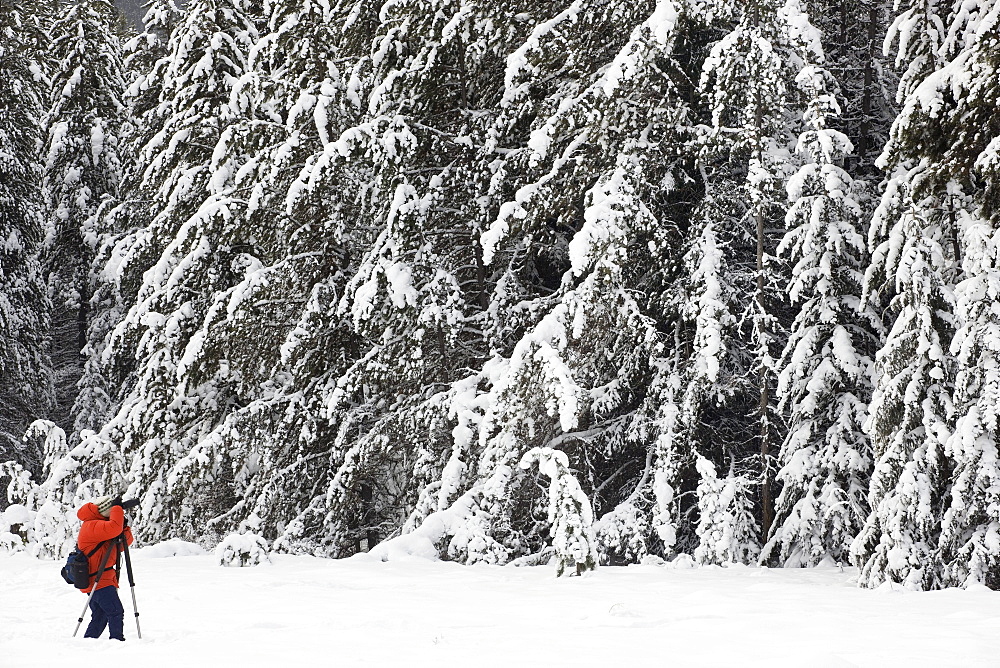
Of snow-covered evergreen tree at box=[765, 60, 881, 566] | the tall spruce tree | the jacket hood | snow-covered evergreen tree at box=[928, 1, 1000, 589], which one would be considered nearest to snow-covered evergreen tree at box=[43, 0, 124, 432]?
the jacket hood

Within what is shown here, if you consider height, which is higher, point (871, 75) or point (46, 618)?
point (871, 75)

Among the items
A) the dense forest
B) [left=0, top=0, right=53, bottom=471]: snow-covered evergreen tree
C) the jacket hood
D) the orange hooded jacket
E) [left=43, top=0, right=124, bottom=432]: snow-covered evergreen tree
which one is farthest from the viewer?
[left=43, top=0, right=124, bottom=432]: snow-covered evergreen tree

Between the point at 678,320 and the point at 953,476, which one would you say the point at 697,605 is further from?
the point at 678,320

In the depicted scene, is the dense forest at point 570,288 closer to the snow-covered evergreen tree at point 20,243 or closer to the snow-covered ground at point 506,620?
the snow-covered ground at point 506,620

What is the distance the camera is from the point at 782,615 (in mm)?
8133

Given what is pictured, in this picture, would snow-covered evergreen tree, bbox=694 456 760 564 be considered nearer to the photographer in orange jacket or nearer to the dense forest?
the dense forest

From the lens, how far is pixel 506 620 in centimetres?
852

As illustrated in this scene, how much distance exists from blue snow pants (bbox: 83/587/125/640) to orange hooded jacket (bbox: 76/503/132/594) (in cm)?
8

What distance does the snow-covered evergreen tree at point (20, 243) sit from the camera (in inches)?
842

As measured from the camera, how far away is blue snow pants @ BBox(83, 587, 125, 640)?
8.14 metres

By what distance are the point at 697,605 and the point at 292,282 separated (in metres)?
9.79

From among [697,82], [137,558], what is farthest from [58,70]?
[697,82]

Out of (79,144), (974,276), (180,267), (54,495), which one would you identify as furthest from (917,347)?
(79,144)

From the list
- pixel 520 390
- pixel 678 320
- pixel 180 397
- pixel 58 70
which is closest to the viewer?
pixel 520 390
